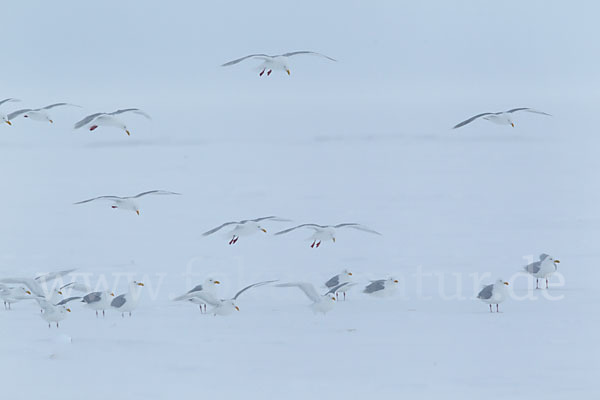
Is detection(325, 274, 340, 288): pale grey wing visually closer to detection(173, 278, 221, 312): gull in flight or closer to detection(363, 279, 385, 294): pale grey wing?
detection(363, 279, 385, 294): pale grey wing

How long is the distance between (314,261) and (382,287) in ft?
4.70

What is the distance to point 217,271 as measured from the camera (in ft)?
28.2

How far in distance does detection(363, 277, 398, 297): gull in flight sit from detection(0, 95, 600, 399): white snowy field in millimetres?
101

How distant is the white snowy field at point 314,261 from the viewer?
20.7ft

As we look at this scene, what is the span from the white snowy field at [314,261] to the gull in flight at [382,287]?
0.33 feet

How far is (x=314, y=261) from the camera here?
8906mm

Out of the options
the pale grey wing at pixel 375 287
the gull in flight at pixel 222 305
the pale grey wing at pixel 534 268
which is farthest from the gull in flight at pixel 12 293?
the pale grey wing at pixel 534 268

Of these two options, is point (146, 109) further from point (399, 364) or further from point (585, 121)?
point (399, 364)

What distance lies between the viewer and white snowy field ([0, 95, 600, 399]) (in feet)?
20.7

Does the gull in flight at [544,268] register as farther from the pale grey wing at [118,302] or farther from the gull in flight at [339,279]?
the pale grey wing at [118,302]

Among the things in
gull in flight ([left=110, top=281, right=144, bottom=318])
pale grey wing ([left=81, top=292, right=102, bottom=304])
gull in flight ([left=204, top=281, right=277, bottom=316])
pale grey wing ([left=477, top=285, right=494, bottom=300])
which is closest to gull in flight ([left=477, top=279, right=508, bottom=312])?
pale grey wing ([left=477, top=285, right=494, bottom=300])

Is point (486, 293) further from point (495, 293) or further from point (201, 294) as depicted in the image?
point (201, 294)

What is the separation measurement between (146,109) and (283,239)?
38.4ft

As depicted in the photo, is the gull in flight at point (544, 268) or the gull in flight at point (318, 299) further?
the gull in flight at point (544, 268)
